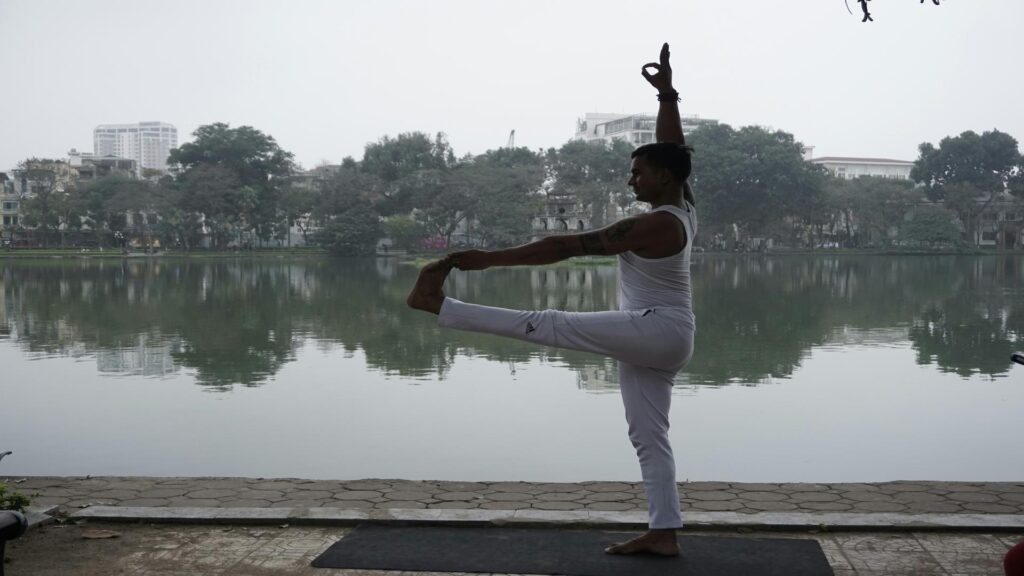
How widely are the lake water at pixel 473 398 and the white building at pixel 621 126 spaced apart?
56865 mm

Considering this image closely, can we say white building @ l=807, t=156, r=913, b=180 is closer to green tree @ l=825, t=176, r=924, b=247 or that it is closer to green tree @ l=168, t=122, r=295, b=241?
green tree @ l=825, t=176, r=924, b=247

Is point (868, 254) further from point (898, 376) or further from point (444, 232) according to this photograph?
point (898, 376)

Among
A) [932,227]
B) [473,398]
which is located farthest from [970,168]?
[473,398]

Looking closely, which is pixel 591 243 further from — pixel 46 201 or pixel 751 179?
pixel 46 201

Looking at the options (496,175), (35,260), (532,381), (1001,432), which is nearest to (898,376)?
(1001,432)

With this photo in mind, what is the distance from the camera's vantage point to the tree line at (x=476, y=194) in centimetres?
4600

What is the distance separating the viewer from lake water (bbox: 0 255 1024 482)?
6.03m

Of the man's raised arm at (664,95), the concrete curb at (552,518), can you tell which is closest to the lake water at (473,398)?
the concrete curb at (552,518)

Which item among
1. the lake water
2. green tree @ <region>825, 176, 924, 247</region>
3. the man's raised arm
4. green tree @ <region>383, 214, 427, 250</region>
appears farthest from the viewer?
green tree @ <region>825, 176, 924, 247</region>

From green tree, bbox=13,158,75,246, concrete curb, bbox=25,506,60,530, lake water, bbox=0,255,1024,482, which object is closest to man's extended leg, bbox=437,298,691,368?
concrete curb, bbox=25,506,60,530

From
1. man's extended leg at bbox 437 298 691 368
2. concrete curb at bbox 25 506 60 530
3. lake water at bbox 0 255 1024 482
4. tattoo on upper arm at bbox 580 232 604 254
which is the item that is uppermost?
tattoo on upper arm at bbox 580 232 604 254

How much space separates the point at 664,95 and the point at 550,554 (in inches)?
60.4

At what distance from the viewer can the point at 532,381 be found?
912 cm

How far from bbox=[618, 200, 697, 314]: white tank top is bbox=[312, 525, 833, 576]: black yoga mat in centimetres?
76
